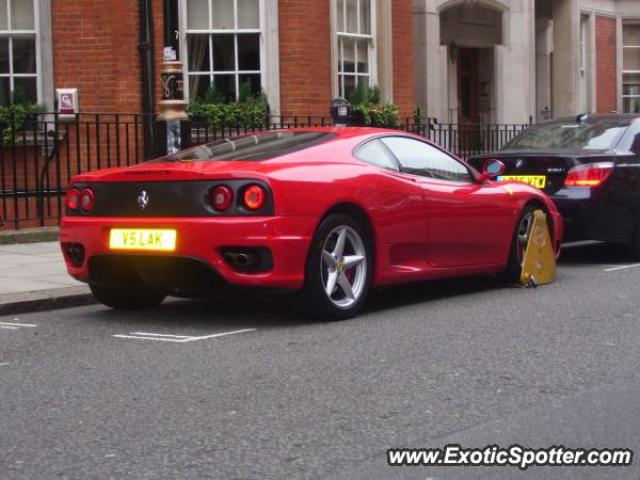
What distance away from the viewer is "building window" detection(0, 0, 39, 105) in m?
15.1

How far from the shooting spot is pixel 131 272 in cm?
768

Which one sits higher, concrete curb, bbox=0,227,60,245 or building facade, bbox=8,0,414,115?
building facade, bbox=8,0,414,115

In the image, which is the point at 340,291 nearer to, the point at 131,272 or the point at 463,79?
the point at 131,272

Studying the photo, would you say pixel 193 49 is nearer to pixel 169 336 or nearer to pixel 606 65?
pixel 169 336

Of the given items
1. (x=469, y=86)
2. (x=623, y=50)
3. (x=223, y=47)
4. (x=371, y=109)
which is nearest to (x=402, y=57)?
(x=371, y=109)

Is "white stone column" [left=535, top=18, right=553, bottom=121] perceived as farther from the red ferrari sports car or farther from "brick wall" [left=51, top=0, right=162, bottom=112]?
the red ferrari sports car

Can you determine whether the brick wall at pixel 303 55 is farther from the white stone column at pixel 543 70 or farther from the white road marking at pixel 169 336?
the white stone column at pixel 543 70

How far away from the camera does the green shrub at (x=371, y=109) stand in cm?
1692

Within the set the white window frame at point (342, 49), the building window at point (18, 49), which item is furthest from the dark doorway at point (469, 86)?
the building window at point (18, 49)

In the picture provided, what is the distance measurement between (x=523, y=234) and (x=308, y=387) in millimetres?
4326

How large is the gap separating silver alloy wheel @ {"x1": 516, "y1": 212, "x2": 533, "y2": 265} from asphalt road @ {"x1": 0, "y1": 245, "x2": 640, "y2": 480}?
88 centimetres

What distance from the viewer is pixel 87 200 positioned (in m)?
7.85

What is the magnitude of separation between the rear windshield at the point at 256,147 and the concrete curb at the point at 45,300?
134 centimetres

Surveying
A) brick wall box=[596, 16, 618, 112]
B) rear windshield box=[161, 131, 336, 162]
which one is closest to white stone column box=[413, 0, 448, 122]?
brick wall box=[596, 16, 618, 112]
